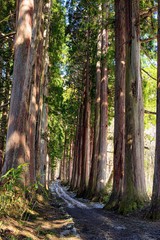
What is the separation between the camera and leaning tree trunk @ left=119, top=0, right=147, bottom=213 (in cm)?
991

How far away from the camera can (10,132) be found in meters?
7.39

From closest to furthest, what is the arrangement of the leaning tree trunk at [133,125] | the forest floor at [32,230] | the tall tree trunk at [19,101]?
the forest floor at [32,230], the tall tree trunk at [19,101], the leaning tree trunk at [133,125]

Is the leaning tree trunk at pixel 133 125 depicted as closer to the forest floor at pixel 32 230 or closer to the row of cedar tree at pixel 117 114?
the row of cedar tree at pixel 117 114

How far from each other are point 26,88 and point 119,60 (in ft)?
17.7

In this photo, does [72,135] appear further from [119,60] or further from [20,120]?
[20,120]

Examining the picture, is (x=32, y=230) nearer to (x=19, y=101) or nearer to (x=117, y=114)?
(x=19, y=101)

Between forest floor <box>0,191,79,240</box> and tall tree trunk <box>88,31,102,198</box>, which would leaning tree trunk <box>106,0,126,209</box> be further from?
tall tree trunk <box>88,31,102,198</box>

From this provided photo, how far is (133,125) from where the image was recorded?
1038 cm

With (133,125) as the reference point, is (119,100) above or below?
above

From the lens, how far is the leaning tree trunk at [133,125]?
32.5 feet

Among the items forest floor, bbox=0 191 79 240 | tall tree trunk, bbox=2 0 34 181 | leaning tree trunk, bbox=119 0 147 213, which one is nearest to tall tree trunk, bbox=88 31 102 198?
leaning tree trunk, bbox=119 0 147 213

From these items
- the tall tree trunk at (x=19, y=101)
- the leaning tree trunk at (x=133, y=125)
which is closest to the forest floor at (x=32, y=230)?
the tall tree trunk at (x=19, y=101)

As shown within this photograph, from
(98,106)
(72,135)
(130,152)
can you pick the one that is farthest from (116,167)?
(72,135)

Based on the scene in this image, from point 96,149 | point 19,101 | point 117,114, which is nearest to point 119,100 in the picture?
point 117,114
